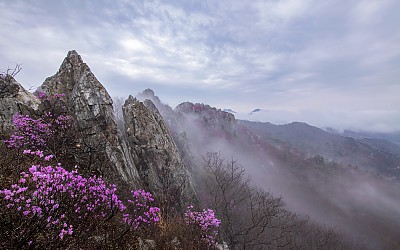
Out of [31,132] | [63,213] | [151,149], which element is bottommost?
[151,149]

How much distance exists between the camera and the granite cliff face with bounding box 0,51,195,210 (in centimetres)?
1542

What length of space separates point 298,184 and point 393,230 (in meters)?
30.7

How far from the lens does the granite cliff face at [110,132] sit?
50.6 ft

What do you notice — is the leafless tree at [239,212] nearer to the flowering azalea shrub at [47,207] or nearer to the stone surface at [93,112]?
the stone surface at [93,112]

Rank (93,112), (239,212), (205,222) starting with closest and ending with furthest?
1. (205,222)
2. (93,112)
3. (239,212)

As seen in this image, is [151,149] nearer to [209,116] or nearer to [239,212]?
[239,212]

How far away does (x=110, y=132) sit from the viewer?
19.0m

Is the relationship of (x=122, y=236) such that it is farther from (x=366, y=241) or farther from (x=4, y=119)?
(x=366, y=241)

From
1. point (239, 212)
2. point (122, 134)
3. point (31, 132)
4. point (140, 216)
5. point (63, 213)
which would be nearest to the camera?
point (63, 213)

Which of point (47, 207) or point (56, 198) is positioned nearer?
point (47, 207)

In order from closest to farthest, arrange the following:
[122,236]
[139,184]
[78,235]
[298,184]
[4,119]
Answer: [78,235], [122,236], [4,119], [139,184], [298,184]

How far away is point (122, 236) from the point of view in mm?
6602

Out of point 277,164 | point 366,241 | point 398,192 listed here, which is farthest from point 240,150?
point 398,192

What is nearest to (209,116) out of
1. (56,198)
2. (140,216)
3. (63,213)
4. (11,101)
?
(11,101)
